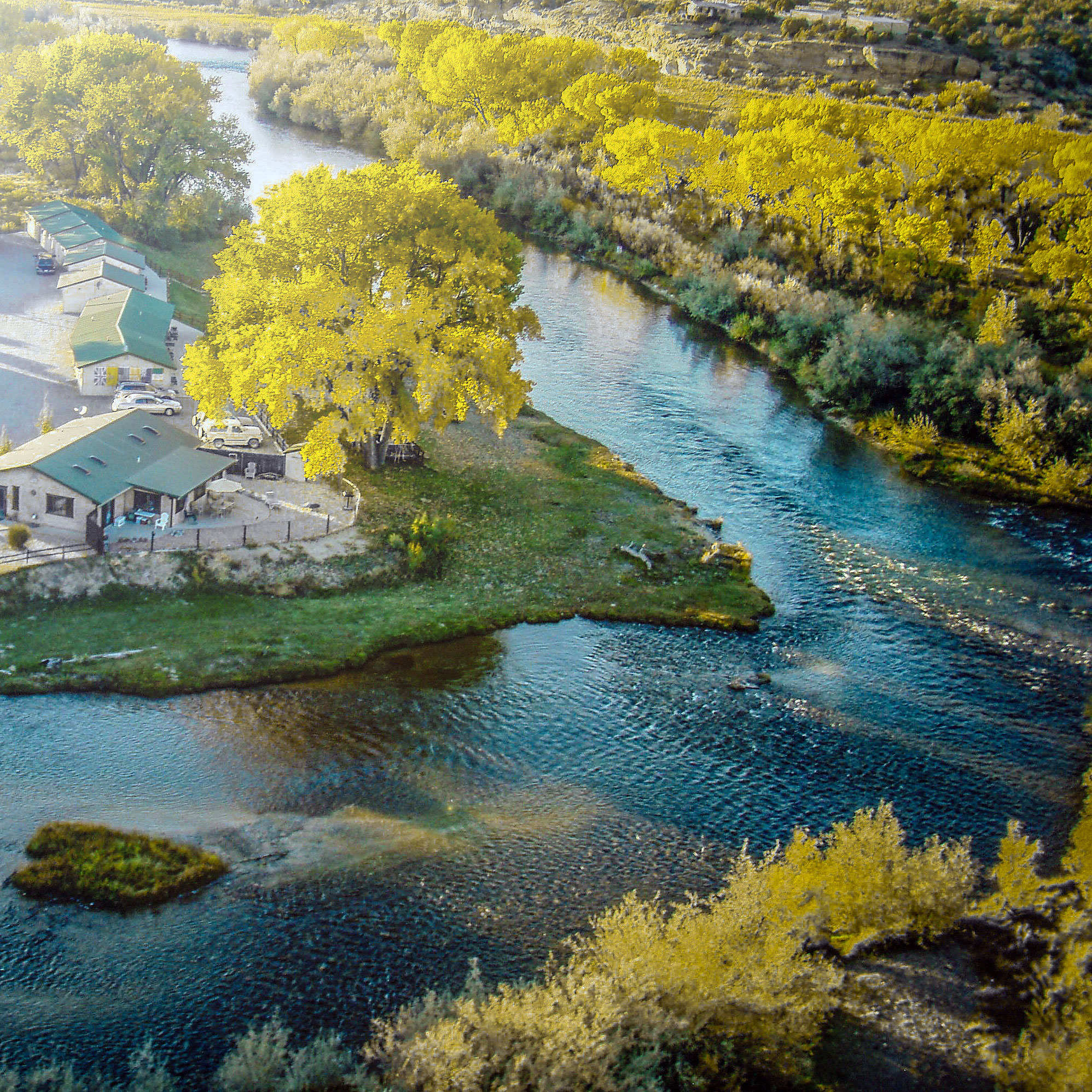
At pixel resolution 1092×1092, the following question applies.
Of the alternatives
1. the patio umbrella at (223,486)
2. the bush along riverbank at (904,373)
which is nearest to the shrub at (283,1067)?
the patio umbrella at (223,486)

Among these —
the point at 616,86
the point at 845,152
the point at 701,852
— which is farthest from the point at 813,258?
the point at 701,852

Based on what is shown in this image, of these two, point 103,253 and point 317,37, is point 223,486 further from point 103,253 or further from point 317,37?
point 317,37

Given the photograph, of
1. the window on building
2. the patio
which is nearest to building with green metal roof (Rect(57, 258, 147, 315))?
the patio

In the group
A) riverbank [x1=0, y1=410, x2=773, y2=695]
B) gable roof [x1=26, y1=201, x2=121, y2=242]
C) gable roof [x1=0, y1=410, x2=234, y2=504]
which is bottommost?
riverbank [x1=0, y1=410, x2=773, y2=695]

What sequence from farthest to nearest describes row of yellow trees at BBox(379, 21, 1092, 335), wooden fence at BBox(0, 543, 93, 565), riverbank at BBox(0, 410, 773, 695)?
row of yellow trees at BBox(379, 21, 1092, 335) → wooden fence at BBox(0, 543, 93, 565) → riverbank at BBox(0, 410, 773, 695)

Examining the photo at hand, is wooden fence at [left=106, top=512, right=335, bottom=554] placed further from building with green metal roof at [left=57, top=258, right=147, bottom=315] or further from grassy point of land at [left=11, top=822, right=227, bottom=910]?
building with green metal roof at [left=57, top=258, right=147, bottom=315]

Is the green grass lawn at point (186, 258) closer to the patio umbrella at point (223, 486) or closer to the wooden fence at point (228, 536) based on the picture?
the patio umbrella at point (223, 486)

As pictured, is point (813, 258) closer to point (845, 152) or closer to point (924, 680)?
point (845, 152)
